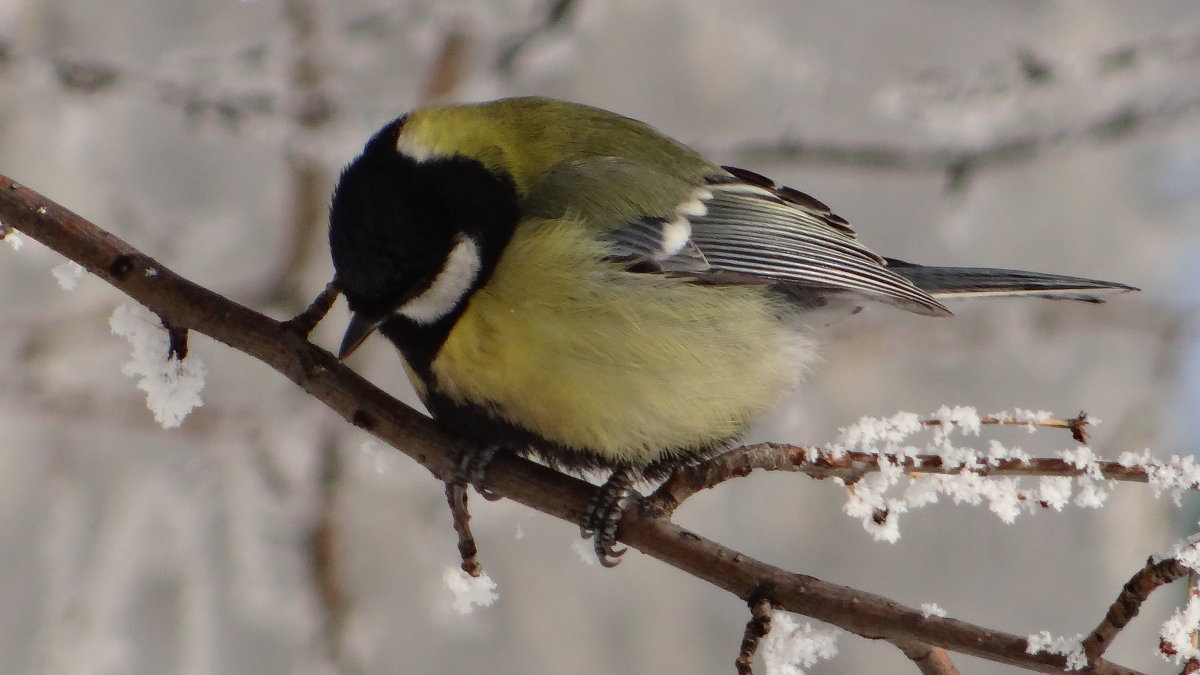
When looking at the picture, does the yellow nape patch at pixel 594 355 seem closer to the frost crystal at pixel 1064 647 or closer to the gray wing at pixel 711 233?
the gray wing at pixel 711 233

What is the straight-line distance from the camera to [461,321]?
3.99 ft

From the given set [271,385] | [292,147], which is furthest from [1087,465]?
[271,385]

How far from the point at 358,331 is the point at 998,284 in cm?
84

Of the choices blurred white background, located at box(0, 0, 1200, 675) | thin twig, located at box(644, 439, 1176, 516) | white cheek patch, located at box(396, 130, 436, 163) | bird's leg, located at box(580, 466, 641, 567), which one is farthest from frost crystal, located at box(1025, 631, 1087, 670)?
blurred white background, located at box(0, 0, 1200, 675)

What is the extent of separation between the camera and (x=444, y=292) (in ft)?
4.02

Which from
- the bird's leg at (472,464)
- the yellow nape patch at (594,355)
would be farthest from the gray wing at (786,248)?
the bird's leg at (472,464)

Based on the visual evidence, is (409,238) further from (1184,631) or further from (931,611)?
(1184,631)

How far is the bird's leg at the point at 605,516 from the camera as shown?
1098 millimetres

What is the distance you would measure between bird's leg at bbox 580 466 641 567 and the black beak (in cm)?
31

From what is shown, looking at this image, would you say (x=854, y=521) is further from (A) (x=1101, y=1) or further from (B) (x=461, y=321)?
(B) (x=461, y=321)

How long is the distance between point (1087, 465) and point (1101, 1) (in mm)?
2377

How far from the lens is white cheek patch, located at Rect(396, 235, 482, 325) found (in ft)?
4.00

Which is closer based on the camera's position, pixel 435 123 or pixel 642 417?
pixel 642 417

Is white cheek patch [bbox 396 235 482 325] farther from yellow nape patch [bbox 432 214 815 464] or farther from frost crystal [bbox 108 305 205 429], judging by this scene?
frost crystal [bbox 108 305 205 429]
